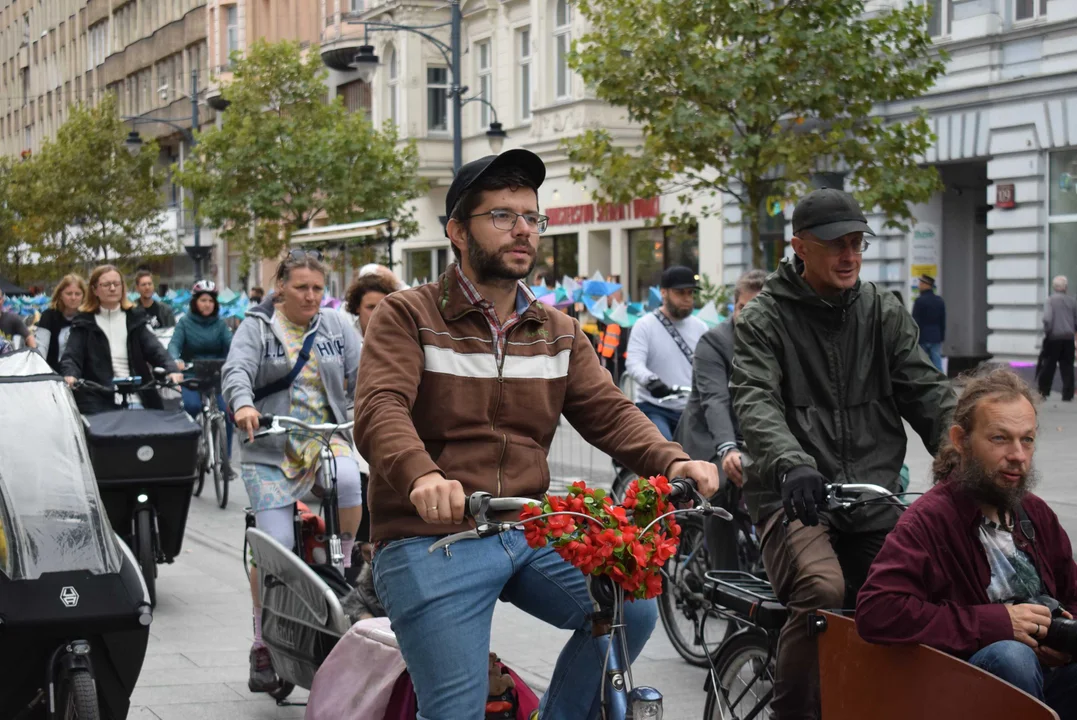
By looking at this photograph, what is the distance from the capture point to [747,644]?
496 centimetres

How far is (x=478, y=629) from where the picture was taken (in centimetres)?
367

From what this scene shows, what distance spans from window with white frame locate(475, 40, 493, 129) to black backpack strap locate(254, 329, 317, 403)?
34.2 m

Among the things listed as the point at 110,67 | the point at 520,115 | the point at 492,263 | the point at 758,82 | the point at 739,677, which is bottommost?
the point at 739,677

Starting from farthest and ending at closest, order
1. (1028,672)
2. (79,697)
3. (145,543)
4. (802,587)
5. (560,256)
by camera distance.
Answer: (560,256), (145,543), (79,697), (802,587), (1028,672)

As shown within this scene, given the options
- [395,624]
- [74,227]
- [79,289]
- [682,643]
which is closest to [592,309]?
[79,289]

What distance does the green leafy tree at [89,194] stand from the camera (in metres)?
55.5

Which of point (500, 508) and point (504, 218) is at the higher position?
point (504, 218)

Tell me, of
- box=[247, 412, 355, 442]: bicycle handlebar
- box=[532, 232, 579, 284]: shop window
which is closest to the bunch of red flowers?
→ box=[247, 412, 355, 442]: bicycle handlebar

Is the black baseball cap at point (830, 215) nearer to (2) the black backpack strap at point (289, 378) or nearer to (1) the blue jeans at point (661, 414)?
(2) the black backpack strap at point (289, 378)

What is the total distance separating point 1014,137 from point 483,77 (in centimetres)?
1976

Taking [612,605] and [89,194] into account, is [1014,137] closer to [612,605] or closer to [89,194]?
[612,605]

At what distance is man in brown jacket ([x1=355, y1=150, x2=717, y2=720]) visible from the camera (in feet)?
11.9

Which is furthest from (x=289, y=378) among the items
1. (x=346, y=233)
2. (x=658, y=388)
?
(x=346, y=233)

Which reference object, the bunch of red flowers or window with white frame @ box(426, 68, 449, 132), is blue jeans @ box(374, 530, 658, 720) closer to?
the bunch of red flowers
